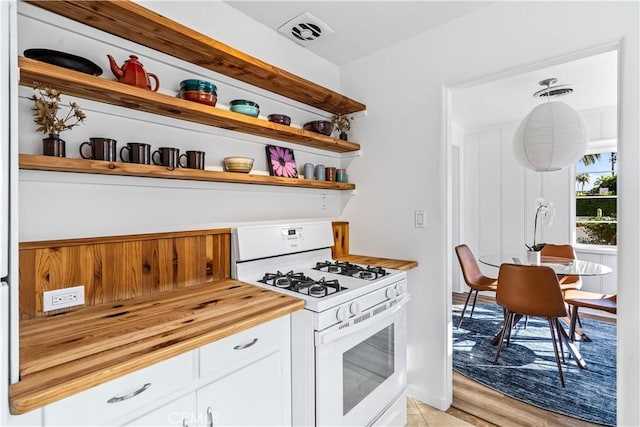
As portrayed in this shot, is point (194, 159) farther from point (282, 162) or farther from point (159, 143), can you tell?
point (282, 162)

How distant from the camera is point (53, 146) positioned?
1.19 meters

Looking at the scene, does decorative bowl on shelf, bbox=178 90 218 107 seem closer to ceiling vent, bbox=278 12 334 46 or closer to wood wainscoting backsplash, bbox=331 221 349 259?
ceiling vent, bbox=278 12 334 46

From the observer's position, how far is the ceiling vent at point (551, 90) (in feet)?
9.55

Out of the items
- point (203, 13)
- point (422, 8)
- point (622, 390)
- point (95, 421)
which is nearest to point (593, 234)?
point (622, 390)

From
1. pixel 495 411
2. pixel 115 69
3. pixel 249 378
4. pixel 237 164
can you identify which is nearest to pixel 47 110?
pixel 115 69

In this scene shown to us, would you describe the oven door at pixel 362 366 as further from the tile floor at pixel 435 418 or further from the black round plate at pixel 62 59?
the black round plate at pixel 62 59

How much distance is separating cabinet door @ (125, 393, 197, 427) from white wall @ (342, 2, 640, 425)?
5.16ft

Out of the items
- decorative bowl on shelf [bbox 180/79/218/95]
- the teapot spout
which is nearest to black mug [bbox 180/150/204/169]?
decorative bowl on shelf [bbox 180/79/218/95]

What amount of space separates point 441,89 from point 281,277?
1573mm

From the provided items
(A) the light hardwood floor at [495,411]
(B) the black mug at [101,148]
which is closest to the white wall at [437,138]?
(A) the light hardwood floor at [495,411]

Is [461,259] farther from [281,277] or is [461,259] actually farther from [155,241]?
[155,241]

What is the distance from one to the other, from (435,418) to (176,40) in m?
2.57

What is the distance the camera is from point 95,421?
33.5 inches

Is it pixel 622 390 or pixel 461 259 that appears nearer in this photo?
pixel 622 390
